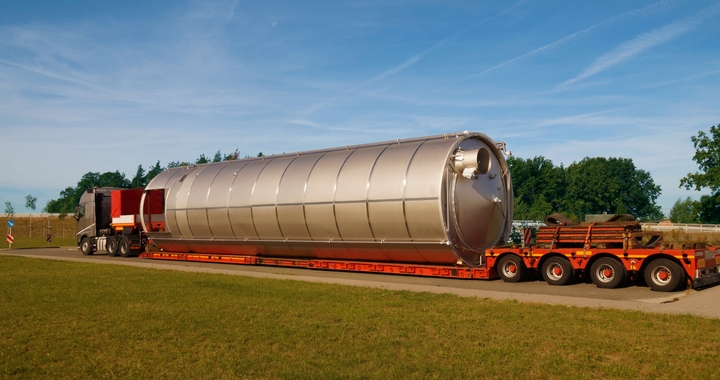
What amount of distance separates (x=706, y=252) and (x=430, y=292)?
7.47 m

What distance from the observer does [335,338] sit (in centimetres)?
959

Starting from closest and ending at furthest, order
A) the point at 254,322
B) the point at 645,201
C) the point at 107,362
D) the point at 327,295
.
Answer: the point at 107,362
the point at 254,322
the point at 327,295
the point at 645,201

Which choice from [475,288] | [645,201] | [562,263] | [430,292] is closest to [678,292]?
[562,263]

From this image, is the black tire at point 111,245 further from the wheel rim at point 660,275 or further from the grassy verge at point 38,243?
the wheel rim at point 660,275

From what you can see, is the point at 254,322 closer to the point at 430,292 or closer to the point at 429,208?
the point at 430,292

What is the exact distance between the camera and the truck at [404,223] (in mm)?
16422

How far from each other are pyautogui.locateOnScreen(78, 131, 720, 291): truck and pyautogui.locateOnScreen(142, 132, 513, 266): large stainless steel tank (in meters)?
0.04

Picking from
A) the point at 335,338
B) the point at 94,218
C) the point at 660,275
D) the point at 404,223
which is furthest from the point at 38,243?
the point at 660,275

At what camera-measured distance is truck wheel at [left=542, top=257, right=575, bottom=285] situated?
1684 centimetres

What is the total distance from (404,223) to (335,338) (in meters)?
9.94

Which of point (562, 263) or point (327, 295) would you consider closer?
point (327, 295)

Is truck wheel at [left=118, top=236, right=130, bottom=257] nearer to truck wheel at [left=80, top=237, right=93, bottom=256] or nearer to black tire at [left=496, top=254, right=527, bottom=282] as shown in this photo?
truck wheel at [left=80, top=237, right=93, bottom=256]

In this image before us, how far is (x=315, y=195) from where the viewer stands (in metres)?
21.8

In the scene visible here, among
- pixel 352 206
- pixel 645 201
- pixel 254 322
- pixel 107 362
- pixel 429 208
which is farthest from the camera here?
pixel 645 201
